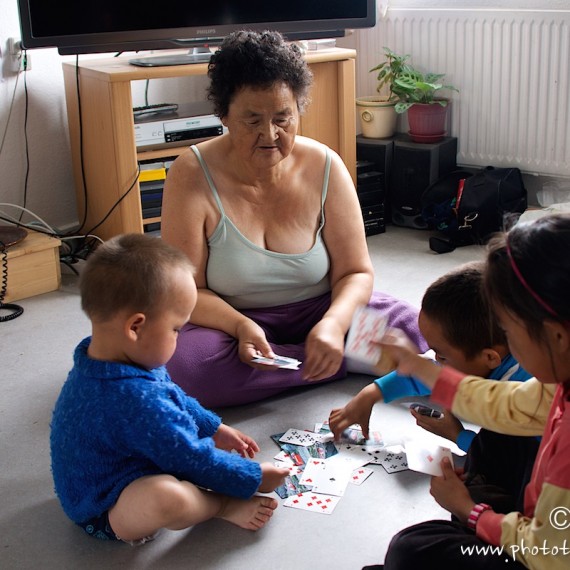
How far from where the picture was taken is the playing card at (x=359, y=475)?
1897 millimetres

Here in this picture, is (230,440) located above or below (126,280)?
below

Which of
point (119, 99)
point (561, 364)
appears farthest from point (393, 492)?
point (119, 99)

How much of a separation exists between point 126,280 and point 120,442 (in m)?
0.31

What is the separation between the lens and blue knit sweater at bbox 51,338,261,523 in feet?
5.26

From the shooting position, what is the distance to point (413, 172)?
3.82 m

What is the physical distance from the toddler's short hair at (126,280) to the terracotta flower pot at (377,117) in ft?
8.35

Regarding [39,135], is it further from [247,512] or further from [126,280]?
[247,512]

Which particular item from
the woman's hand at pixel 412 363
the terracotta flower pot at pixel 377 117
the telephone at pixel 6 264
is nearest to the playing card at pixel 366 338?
the woman's hand at pixel 412 363

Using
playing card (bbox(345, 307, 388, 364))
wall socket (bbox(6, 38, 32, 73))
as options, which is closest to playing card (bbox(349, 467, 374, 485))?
playing card (bbox(345, 307, 388, 364))

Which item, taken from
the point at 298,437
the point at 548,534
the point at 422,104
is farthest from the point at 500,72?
the point at 548,534

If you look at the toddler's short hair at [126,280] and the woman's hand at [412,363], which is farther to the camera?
the toddler's short hair at [126,280]

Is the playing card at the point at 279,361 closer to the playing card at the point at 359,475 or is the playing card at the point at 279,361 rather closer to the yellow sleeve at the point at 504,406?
the playing card at the point at 359,475

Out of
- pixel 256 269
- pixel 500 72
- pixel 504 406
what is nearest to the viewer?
pixel 504 406

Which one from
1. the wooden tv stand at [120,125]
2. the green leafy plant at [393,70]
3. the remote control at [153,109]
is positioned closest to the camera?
the wooden tv stand at [120,125]
